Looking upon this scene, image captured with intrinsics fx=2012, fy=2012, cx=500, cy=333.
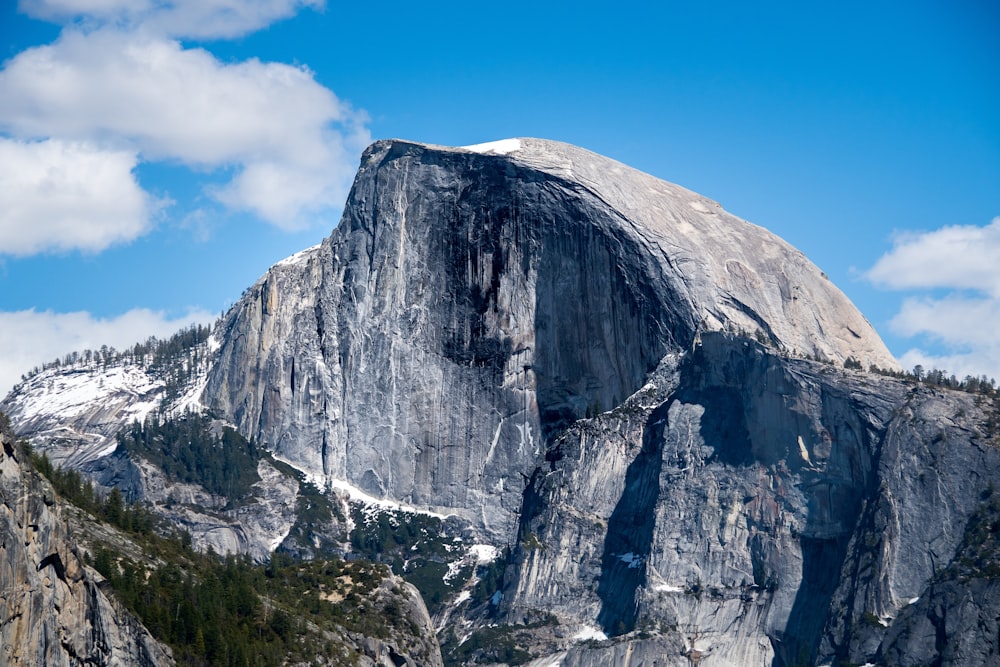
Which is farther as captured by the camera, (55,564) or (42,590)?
(55,564)

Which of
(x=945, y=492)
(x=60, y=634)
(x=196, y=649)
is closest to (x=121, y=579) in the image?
(x=196, y=649)

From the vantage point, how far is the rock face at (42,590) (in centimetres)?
9719

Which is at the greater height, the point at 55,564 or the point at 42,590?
the point at 55,564

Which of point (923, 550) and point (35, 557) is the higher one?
Result: point (923, 550)

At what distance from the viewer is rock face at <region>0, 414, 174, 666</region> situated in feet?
319

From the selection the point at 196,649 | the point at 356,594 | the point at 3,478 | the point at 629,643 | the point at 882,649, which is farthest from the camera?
the point at 629,643

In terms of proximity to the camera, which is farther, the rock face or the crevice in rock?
the crevice in rock

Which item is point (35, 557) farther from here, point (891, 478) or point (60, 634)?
point (891, 478)

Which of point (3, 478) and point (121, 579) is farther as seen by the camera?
point (121, 579)

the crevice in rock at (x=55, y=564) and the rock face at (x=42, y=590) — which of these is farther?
the crevice in rock at (x=55, y=564)

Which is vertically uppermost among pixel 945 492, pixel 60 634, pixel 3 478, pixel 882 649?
pixel 945 492

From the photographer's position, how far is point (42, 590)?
100312 millimetres

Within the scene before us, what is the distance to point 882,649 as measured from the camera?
187m

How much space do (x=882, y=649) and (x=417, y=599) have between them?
184 feet
